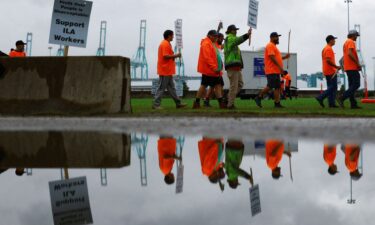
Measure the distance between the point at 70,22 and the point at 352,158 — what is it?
9864 millimetres

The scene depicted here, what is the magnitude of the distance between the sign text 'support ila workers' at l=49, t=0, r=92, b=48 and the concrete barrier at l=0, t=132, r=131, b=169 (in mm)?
6219

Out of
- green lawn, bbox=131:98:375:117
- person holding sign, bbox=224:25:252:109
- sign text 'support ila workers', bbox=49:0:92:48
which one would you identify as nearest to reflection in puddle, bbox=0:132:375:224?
green lawn, bbox=131:98:375:117

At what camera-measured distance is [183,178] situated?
3891 mm

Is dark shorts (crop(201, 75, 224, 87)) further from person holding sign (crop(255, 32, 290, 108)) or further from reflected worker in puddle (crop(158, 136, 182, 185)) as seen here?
reflected worker in puddle (crop(158, 136, 182, 185))

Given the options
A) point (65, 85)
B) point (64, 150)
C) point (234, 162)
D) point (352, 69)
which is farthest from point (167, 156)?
point (352, 69)

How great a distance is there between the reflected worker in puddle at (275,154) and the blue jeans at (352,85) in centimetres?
1010

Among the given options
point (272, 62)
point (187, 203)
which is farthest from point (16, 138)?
point (272, 62)

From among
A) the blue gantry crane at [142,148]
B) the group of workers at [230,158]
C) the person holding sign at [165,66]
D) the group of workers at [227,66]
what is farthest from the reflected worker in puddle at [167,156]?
the person holding sign at [165,66]

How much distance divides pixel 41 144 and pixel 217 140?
1.63 meters

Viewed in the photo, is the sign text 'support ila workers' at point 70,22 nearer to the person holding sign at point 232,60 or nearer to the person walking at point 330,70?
the person holding sign at point 232,60

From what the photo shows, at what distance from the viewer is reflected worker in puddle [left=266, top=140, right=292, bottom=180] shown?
416cm

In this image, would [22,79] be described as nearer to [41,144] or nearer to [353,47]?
[41,144]

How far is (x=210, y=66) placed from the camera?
49.4 feet

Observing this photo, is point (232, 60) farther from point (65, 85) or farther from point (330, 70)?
point (65, 85)
